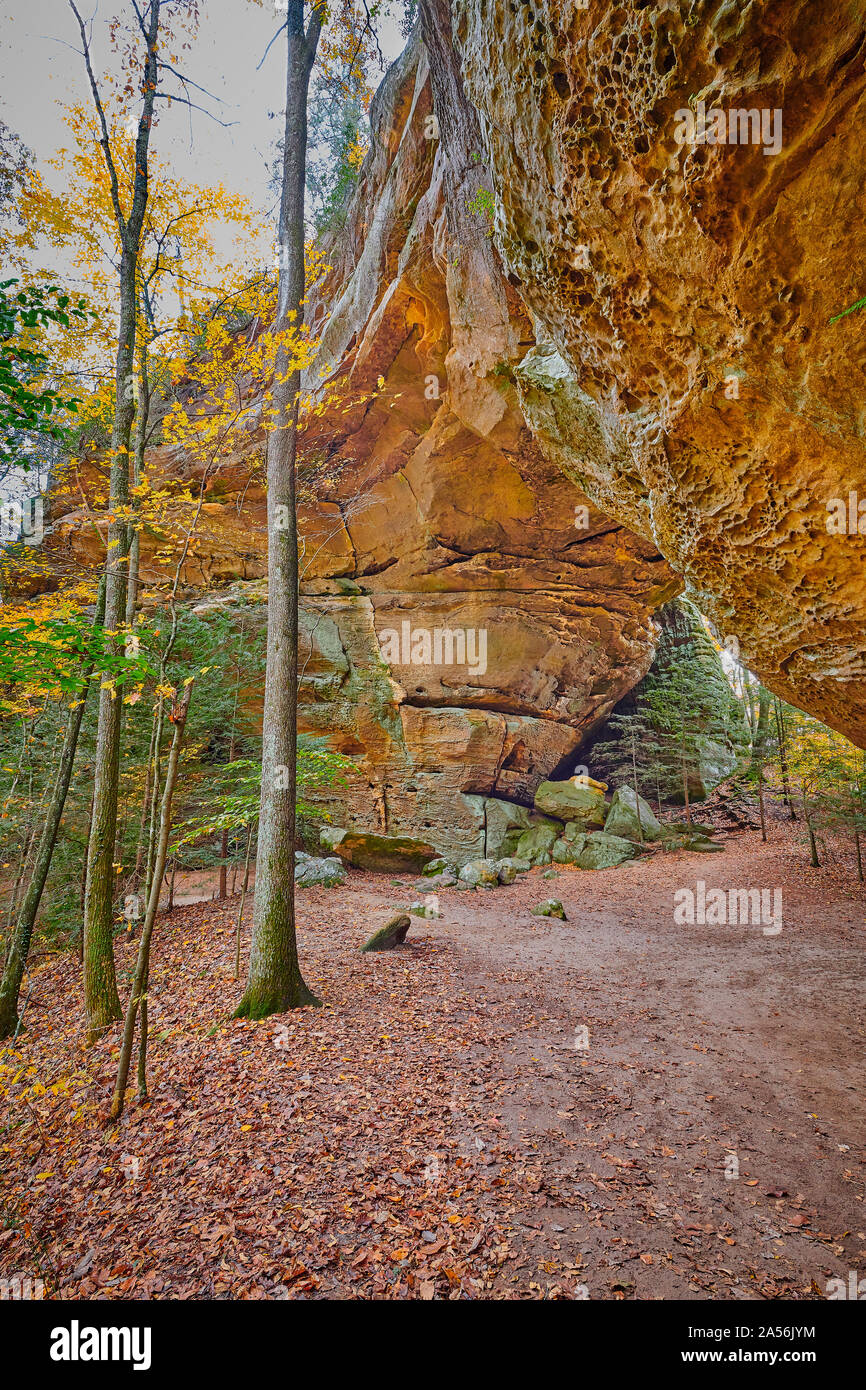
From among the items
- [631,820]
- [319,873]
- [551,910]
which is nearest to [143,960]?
[319,873]

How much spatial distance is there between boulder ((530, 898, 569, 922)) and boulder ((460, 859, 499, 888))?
2.43 metres

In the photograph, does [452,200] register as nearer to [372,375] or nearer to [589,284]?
[372,375]

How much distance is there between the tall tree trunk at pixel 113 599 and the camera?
6344 mm

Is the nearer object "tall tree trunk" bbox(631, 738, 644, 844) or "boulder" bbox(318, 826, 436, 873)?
"boulder" bbox(318, 826, 436, 873)

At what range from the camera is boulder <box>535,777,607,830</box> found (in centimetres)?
1611

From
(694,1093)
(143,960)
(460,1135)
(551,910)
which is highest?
(143,960)

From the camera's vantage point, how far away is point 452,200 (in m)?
8.84

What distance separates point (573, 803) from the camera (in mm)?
16266

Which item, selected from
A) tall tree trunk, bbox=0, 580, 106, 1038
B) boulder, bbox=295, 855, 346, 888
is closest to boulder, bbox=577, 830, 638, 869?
boulder, bbox=295, 855, 346, 888

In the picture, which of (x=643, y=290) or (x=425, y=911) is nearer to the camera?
(x=643, y=290)

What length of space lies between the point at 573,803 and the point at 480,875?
463 centimetres

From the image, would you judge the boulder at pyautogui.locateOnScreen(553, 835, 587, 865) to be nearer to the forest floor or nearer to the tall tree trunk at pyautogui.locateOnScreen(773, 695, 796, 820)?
the tall tree trunk at pyautogui.locateOnScreen(773, 695, 796, 820)

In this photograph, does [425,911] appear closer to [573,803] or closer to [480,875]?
[480,875]
